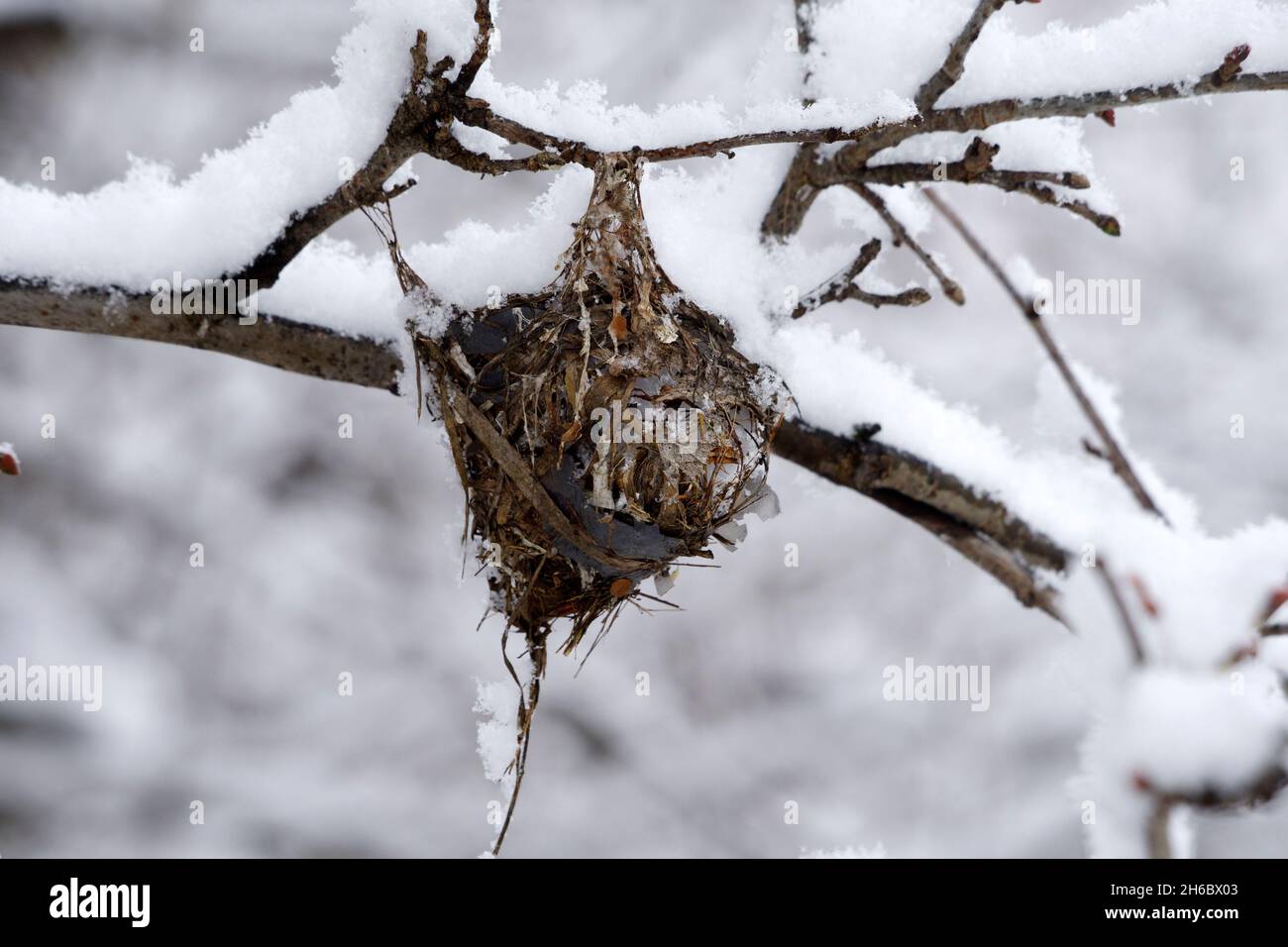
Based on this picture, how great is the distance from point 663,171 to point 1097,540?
1575mm

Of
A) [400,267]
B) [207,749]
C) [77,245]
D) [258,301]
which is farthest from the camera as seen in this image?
[207,749]

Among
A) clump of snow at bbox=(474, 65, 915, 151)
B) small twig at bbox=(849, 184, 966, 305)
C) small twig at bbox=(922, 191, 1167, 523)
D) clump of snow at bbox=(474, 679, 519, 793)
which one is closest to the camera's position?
clump of snow at bbox=(474, 65, 915, 151)

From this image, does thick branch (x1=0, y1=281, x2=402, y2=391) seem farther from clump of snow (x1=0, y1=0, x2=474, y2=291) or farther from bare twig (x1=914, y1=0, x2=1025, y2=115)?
bare twig (x1=914, y1=0, x2=1025, y2=115)

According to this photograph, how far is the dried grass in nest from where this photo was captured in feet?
6.29

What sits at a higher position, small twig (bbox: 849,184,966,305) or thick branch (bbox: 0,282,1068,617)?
small twig (bbox: 849,184,966,305)

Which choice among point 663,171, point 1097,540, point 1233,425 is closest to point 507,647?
point 663,171

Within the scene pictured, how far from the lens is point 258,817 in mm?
5953

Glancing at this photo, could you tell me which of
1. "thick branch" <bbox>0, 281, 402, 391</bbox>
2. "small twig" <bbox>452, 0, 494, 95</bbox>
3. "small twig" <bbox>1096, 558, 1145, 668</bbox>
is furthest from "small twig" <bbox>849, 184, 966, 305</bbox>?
"thick branch" <bbox>0, 281, 402, 391</bbox>

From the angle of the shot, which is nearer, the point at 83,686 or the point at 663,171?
the point at 663,171

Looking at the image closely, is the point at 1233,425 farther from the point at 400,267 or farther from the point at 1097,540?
the point at 400,267

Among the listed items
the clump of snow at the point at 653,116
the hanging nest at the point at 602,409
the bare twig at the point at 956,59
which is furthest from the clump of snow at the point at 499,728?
the bare twig at the point at 956,59

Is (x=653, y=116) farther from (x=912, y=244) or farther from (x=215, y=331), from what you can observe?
(x=215, y=331)

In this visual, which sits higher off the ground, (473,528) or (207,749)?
(473,528)

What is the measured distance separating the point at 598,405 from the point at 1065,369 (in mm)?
1481
